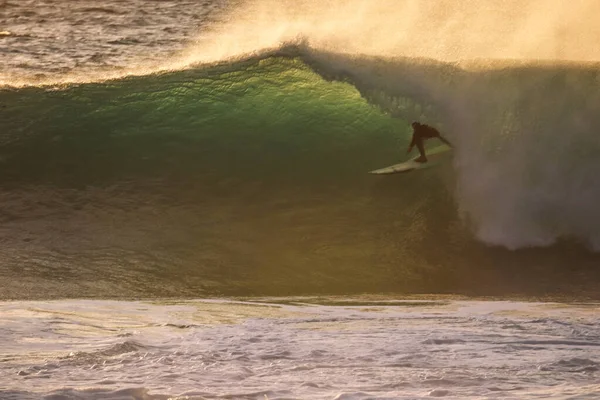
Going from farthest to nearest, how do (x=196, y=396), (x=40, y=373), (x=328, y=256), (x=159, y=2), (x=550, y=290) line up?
(x=159, y=2)
(x=328, y=256)
(x=550, y=290)
(x=40, y=373)
(x=196, y=396)

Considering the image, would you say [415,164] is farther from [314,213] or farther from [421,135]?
[314,213]

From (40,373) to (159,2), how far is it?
15.2m

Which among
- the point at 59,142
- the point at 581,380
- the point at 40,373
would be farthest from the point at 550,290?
the point at 59,142

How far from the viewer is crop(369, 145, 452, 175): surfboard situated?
9.83 meters

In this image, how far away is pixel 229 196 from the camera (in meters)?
10.2

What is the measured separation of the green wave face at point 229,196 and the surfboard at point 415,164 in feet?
0.26

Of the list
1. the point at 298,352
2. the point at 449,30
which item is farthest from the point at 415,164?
the point at 298,352

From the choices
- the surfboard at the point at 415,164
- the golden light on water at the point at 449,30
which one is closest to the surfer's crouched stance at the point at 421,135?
the surfboard at the point at 415,164

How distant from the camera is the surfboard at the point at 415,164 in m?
9.83

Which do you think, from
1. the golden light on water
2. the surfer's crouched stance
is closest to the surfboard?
the surfer's crouched stance

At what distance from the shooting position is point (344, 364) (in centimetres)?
559

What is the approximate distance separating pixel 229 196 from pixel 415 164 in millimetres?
1863

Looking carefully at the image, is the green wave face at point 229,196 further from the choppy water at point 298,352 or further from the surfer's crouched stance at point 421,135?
the choppy water at point 298,352

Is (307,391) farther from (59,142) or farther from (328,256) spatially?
(59,142)
